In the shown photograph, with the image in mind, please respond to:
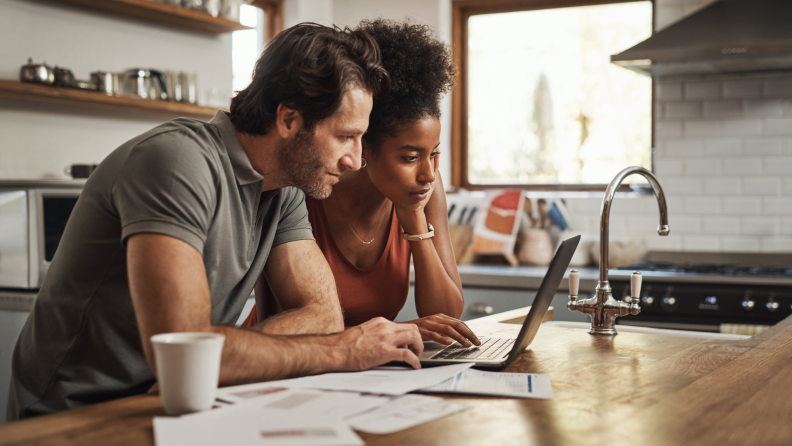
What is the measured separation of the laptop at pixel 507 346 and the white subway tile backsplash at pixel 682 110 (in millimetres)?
2564

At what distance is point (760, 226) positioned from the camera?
371cm

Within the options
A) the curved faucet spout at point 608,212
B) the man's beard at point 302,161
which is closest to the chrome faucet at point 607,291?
the curved faucet spout at point 608,212

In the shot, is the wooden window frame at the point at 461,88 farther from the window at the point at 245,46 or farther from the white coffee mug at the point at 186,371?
the white coffee mug at the point at 186,371

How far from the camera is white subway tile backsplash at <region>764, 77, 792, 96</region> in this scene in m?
3.64

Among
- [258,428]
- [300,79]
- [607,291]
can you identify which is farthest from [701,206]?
[258,428]

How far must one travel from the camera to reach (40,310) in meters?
1.35

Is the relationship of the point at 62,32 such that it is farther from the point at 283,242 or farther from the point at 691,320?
the point at 691,320

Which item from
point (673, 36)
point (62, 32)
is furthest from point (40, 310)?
point (673, 36)

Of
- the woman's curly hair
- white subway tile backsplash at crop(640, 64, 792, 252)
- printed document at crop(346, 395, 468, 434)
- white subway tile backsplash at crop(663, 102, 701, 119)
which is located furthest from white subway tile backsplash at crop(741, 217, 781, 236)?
printed document at crop(346, 395, 468, 434)

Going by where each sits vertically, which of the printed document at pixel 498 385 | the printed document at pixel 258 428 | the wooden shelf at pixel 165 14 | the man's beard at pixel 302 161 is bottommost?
the printed document at pixel 498 385

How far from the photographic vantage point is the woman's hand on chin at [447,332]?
5.05 ft

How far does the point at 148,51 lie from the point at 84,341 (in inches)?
102

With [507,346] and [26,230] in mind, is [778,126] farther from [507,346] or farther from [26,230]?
[26,230]

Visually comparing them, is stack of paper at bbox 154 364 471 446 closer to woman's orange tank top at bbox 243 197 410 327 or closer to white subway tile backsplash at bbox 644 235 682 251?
woman's orange tank top at bbox 243 197 410 327
